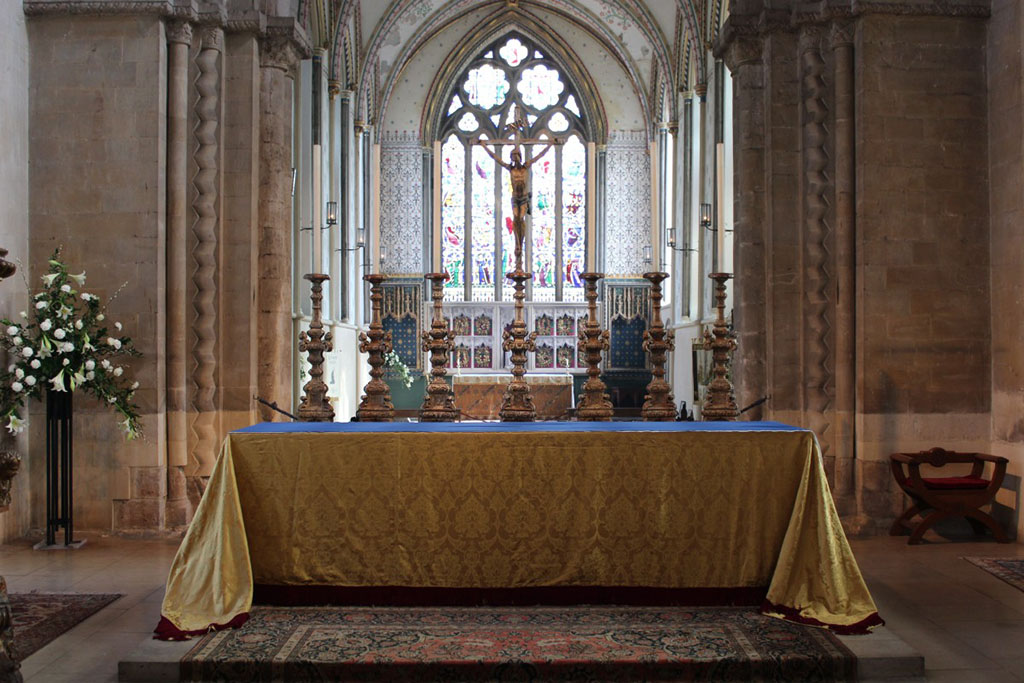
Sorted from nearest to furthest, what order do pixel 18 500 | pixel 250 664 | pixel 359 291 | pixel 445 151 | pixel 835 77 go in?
1. pixel 250 664
2. pixel 18 500
3. pixel 835 77
4. pixel 359 291
5. pixel 445 151

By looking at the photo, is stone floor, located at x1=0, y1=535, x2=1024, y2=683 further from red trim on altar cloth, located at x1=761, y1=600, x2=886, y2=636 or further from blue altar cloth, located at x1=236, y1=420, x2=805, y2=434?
blue altar cloth, located at x1=236, y1=420, x2=805, y2=434

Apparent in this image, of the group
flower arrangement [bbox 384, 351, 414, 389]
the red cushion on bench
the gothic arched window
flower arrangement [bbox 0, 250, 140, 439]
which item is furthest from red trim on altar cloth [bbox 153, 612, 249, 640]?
the gothic arched window

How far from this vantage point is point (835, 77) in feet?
24.7

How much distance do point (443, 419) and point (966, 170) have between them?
15.2ft

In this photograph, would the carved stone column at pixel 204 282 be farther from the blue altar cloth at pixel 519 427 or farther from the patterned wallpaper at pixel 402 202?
the patterned wallpaper at pixel 402 202

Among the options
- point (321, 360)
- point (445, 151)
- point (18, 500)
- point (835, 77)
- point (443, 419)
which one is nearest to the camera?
point (443, 419)

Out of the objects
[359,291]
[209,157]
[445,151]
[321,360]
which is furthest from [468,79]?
[321,360]

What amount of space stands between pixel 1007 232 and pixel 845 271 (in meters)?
1.17

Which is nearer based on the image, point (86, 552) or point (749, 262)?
point (86, 552)

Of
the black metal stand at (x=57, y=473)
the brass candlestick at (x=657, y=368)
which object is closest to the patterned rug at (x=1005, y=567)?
the brass candlestick at (x=657, y=368)

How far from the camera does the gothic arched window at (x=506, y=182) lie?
1923 centimetres

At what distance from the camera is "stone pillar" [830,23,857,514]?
7.40 metres

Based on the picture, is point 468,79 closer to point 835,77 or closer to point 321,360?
point 835,77

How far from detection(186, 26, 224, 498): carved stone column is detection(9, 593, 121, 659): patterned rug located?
2.36m
